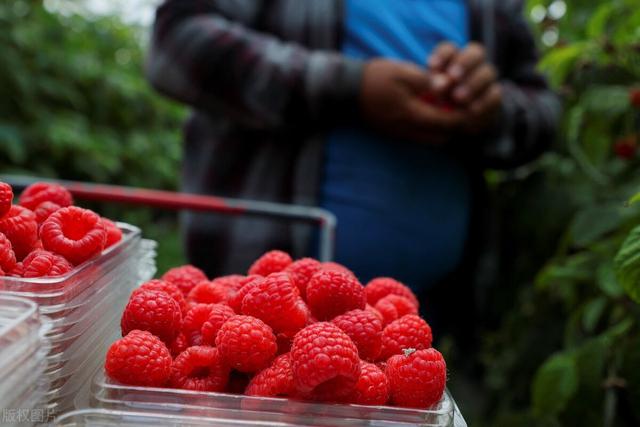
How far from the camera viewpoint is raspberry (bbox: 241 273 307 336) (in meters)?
0.54

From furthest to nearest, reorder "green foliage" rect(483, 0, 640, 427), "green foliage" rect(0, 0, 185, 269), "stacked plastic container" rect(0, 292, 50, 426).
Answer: "green foliage" rect(0, 0, 185, 269), "green foliage" rect(483, 0, 640, 427), "stacked plastic container" rect(0, 292, 50, 426)

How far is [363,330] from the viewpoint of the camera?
1.78ft

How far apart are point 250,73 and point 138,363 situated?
85cm

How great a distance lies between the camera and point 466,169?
4.79 feet

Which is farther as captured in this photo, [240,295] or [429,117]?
[429,117]

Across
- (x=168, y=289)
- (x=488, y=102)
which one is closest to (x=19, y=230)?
(x=168, y=289)

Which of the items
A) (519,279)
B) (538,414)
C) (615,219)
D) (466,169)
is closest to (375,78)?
(466,169)

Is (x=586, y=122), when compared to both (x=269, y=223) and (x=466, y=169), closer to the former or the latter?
(x=466, y=169)

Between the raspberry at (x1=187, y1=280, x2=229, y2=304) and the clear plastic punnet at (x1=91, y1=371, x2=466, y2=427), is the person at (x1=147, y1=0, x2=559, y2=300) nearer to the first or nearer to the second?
the raspberry at (x1=187, y1=280, x2=229, y2=304)

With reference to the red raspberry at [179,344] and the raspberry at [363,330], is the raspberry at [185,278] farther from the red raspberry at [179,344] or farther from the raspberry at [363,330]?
the raspberry at [363,330]

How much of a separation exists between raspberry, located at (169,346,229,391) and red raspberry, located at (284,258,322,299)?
4.7 inches

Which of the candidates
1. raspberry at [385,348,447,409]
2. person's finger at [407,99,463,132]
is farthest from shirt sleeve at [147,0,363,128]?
raspberry at [385,348,447,409]

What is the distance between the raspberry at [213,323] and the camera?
551 mm

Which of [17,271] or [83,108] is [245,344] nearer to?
[17,271]
